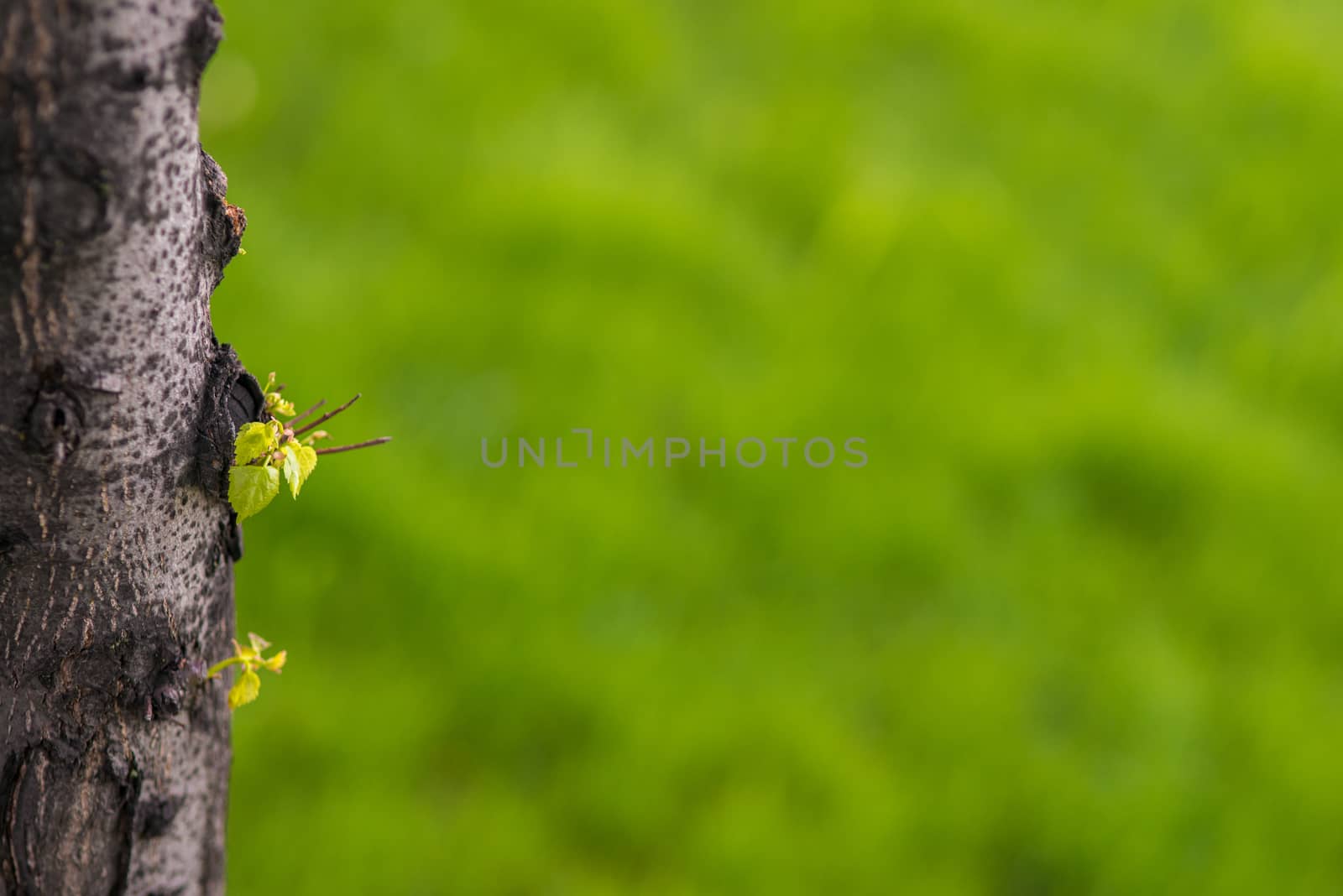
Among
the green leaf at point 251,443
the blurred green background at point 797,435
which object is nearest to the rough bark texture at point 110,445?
the green leaf at point 251,443

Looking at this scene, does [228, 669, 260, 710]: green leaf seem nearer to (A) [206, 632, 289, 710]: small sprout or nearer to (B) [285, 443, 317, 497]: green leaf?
(A) [206, 632, 289, 710]: small sprout

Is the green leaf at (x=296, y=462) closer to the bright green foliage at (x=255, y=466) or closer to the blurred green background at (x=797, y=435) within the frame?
A: the bright green foliage at (x=255, y=466)

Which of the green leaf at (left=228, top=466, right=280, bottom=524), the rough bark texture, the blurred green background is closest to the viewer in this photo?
the rough bark texture

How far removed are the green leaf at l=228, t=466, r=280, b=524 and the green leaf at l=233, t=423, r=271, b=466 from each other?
0.04 feet

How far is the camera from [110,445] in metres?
0.95

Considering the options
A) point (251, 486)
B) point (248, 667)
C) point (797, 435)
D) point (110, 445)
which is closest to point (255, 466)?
point (251, 486)

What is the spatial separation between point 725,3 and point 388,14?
1277 mm

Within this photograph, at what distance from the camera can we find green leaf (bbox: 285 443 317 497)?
108 cm

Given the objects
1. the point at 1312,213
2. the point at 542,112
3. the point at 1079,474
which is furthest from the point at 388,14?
the point at 1312,213

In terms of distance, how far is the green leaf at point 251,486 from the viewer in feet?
3.43

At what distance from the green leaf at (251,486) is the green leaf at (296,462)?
2cm

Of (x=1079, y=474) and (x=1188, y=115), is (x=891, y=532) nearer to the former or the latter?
(x=1079, y=474)

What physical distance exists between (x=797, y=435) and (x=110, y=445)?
2.18 m

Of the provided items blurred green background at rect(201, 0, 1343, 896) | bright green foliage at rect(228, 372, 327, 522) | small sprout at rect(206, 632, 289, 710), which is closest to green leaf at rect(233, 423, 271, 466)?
bright green foliage at rect(228, 372, 327, 522)
